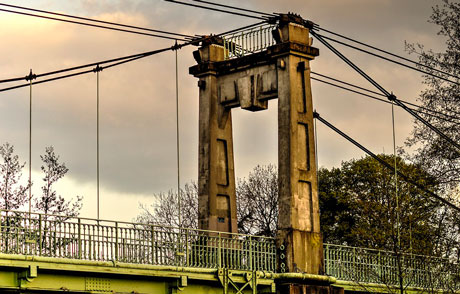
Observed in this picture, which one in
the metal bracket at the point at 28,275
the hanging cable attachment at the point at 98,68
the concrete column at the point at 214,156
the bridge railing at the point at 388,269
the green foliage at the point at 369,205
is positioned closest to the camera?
the metal bracket at the point at 28,275

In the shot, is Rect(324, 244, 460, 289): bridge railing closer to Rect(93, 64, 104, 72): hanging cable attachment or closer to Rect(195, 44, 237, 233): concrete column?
Rect(195, 44, 237, 233): concrete column

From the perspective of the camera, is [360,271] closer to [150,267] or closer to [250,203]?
[150,267]

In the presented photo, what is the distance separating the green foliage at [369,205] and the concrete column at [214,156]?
2501 centimetres

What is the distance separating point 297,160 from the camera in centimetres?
3591

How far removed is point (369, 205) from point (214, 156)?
30.2 m

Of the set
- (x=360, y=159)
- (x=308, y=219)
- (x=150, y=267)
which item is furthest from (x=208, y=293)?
(x=360, y=159)

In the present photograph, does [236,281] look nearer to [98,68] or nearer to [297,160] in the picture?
[297,160]

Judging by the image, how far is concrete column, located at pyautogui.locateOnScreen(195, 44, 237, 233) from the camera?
1502 inches

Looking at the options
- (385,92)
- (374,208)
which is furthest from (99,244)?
(374,208)

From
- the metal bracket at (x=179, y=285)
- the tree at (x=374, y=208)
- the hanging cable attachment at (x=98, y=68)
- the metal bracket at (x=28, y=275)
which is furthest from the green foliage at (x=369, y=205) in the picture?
the metal bracket at (x=28, y=275)

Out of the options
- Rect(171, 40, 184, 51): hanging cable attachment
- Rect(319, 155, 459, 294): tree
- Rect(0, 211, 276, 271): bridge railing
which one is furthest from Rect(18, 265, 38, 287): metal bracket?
Rect(319, 155, 459, 294): tree

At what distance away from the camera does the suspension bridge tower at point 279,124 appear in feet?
116

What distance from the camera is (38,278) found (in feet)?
89.4

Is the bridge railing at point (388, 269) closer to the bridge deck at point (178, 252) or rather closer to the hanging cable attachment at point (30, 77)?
the bridge deck at point (178, 252)
